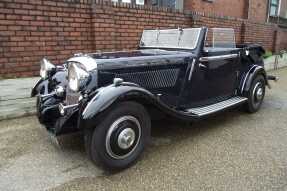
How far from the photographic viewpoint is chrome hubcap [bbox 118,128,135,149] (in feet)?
8.60

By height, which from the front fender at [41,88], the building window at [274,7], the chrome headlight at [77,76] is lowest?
the front fender at [41,88]

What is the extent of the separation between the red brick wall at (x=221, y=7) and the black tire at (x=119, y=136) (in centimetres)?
668

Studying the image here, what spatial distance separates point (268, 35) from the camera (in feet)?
35.5

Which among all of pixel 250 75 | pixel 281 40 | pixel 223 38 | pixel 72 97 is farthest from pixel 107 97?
pixel 281 40

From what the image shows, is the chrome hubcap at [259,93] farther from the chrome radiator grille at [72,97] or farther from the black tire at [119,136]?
the chrome radiator grille at [72,97]

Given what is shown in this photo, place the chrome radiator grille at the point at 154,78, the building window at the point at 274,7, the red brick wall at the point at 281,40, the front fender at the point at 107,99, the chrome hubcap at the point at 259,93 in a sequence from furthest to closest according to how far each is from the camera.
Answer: the building window at the point at 274,7 → the red brick wall at the point at 281,40 → the chrome hubcap at the point at 259,93 → the chrome radiator grille at the point at 154,78 → the front fender at the point at 107,99

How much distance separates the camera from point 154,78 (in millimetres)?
3207

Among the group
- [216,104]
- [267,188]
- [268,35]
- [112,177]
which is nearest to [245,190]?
[267,188]

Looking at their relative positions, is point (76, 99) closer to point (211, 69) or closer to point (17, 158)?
point (17, 158)

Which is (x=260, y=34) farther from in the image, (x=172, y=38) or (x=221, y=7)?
(x=172, y=38)

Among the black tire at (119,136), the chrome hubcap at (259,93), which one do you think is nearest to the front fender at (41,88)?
the black tire at (119,136)

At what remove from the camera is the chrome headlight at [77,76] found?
2.71m

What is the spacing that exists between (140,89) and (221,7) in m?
8.60

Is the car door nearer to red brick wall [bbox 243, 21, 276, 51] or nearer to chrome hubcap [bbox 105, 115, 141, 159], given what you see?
chrome hubcap [bbox 105, 115, 141, 159]
